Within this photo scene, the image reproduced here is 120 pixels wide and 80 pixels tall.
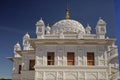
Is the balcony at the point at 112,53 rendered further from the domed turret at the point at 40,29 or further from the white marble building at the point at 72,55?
the domed turret at the point at 40,29

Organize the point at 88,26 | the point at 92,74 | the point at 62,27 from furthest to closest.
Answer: the point at 88,26 → the point at 62,27 → the point at 92,74

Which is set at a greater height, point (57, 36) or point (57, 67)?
point (57, 36)

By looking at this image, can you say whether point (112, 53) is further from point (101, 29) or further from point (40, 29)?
point (40, 29)

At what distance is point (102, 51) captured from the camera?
27.2 m

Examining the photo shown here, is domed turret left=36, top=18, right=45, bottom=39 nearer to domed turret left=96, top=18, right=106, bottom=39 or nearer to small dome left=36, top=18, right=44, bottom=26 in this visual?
small dome left=36, top=18, right=44, bottom=26

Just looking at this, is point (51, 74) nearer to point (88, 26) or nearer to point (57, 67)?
point (57, 67)

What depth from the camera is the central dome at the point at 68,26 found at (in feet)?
106

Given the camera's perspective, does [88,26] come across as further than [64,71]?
Yes

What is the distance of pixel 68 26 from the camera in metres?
32.7

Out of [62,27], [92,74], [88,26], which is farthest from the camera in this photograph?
[88,26]

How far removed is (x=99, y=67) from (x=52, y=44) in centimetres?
515

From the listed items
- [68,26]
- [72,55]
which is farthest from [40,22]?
[68,26]

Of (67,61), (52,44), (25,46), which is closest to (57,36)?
(52,44)

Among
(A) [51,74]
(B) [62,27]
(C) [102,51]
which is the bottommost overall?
(A) [51,74]
